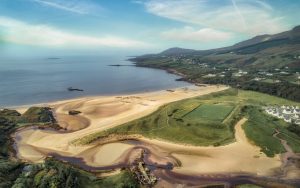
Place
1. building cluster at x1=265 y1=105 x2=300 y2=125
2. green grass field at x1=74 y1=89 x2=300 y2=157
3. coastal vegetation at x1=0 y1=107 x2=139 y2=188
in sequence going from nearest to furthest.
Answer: coastal vegetation at x1=0 y1=107 x2=139 y2=188
green grass field at x1=74 y1=89 x2=300 y2=157
building cluster at x1=265 y1=105 x2=300 y2=125

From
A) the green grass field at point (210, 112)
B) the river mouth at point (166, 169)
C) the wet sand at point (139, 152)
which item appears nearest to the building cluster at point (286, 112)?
the green grass field at point (210, 112)

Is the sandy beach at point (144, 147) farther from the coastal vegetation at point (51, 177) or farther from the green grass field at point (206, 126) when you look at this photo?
the coastal vegetation at point (51, 177)

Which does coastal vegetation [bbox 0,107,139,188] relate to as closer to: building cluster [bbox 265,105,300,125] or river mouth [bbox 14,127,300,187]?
river mouth [bbox 14,127,300,187]

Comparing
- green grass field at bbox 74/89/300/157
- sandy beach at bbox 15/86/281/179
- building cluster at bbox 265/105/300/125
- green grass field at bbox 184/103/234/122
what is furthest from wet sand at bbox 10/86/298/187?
building cluster at bbox 265/105/300/125

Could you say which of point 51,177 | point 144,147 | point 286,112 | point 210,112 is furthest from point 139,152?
point 286,112

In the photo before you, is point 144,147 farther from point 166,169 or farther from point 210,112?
point 210,112

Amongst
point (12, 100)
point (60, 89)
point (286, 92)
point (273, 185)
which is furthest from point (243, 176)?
point (60, 89)
